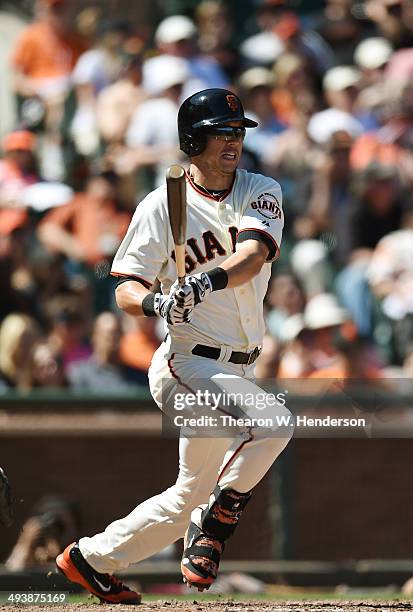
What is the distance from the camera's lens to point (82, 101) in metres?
11.2

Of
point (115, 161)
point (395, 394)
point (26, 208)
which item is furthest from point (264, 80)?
point (395, 394)

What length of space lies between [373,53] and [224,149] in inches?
240

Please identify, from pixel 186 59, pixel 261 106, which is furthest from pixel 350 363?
pixel 186 59

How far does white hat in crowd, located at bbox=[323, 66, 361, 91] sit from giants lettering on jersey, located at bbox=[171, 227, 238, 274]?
18.2ft

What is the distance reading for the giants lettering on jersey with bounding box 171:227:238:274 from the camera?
5.87 m

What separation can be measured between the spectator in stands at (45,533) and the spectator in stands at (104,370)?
33.3 inches

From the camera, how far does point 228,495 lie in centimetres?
569

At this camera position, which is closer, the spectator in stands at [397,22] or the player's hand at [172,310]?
the player's hand at [172,310]

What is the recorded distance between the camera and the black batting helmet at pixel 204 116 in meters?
5.77

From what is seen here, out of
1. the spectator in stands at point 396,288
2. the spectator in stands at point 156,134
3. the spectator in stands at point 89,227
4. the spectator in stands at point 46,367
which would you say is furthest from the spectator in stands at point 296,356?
the spectator in stands at point 156,134

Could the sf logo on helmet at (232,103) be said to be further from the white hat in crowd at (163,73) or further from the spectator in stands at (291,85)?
the spectator in stands at (291,85)

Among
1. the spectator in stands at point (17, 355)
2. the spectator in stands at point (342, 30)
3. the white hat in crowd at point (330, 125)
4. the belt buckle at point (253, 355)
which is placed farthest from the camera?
the spectator in stands at point (342, 30)

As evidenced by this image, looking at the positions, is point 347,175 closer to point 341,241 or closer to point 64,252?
point 341,241

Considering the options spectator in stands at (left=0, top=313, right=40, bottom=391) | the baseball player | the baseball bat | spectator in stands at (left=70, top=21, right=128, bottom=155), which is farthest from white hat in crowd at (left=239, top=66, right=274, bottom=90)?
the baseball bat
